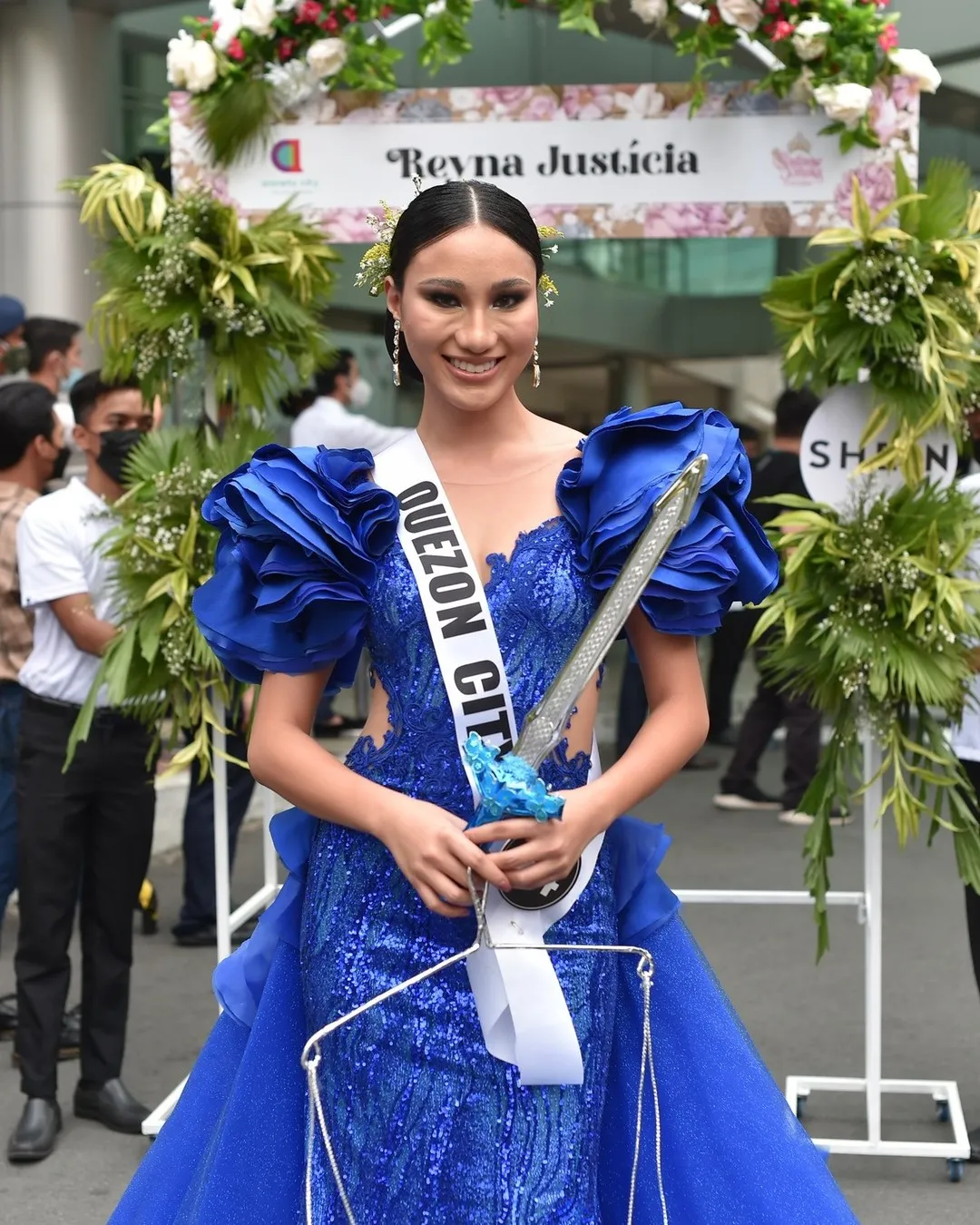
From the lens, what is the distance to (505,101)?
479 centimetres

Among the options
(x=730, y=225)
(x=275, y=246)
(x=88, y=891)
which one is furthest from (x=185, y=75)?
(x=88, y=891)

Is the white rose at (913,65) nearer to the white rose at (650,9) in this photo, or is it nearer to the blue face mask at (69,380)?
the white rose at (650,9)

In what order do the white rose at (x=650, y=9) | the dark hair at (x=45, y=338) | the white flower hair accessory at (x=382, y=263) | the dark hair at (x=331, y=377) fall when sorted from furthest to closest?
the dark hair at (x=331, y=377) → the dark hair at (x=45, y=338) → the white rose at (x=650, y=9) → the white flower hair accessory at (x=382, y=263)

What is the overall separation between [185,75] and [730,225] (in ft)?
4.60

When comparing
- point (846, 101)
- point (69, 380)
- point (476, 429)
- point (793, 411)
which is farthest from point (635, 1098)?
point (69, 380)

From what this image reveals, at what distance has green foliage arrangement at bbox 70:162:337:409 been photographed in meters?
4.79

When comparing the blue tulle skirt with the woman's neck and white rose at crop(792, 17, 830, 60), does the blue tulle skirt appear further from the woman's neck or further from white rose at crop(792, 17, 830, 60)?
white rose at crop(792, 17, 830, 60)

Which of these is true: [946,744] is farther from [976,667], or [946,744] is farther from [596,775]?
[596,775]

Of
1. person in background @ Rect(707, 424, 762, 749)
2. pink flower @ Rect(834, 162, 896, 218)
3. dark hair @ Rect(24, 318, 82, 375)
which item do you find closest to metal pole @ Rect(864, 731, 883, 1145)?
pink flower @ Rect(834, 162, 896, 218)

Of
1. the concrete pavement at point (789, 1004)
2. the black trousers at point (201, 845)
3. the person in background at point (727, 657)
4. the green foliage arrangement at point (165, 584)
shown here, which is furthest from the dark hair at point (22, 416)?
the person in background at point (727, 657)

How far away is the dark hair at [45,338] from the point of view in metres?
7.73

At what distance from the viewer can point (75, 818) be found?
4914mm

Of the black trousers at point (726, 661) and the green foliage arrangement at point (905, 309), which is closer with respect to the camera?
the green foliage arrangement at point (905, 309)

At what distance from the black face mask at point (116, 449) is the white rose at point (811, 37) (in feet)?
6.29
